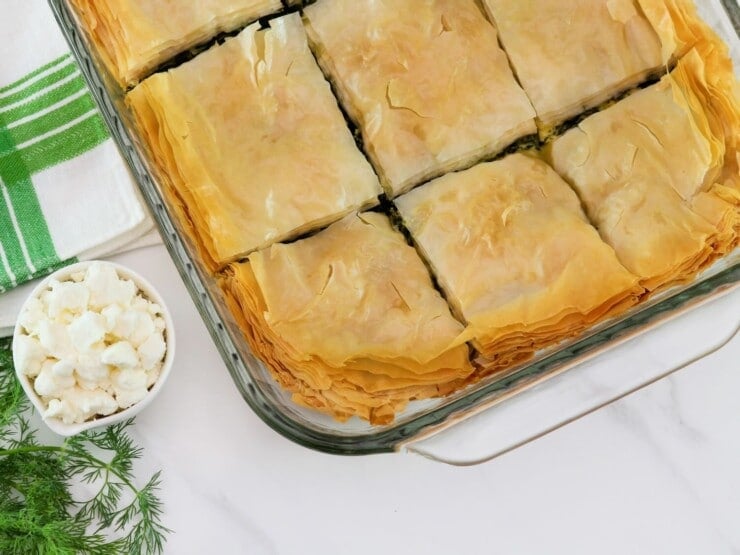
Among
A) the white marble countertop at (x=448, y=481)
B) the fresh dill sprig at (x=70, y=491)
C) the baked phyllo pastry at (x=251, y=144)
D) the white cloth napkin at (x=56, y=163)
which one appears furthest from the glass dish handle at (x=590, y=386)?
the white cloth napkin at (x=56, y=163)

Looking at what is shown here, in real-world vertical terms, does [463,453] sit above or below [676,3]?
below

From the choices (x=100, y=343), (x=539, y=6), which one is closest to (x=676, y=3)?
(x=539, y=6)

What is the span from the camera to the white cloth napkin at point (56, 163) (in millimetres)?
1909

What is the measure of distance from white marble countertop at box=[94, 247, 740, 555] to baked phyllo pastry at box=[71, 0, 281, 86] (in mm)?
402

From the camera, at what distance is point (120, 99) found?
69.4 inches

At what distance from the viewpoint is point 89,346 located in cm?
168

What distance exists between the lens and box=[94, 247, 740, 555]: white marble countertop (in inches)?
75.5

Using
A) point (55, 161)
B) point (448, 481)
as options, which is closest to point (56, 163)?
point (55, 161)

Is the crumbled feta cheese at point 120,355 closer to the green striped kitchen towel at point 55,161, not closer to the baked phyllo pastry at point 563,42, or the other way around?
the green striped kitchen towel at point 55,161

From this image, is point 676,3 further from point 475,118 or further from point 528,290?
point 528,290

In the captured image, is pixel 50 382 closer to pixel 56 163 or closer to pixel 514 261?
pixel 56 163

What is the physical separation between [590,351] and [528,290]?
16 centimetres

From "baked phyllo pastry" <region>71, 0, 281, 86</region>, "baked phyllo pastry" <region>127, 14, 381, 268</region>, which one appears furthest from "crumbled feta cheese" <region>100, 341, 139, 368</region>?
"baked phyllo pastry" <region>71, 0, 281, 86</region>

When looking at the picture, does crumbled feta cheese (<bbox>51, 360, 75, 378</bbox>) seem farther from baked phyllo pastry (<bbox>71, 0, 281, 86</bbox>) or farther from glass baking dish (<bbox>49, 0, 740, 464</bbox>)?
baked phyllo pastry (<bbox>71, 0, 281, 86</bbox>)
